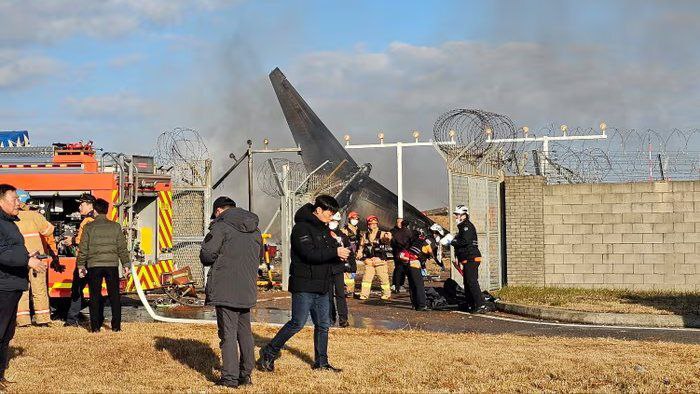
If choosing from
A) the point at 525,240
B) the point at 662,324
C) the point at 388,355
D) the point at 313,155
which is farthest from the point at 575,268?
the point at 313,155

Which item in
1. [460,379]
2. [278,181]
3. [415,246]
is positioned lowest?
[460,379]

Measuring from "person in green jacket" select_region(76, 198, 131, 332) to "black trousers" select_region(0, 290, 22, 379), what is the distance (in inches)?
152

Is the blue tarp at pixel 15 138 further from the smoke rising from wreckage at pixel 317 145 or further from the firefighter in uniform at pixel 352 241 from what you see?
the smoke rising from wreckage at pixel 317 145

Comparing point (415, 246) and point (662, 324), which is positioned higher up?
point (415, 246)

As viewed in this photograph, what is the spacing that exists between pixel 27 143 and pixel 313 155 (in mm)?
21927

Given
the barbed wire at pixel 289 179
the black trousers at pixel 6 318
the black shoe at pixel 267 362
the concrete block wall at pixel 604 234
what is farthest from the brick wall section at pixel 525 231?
the black trousers at pixel 6 318

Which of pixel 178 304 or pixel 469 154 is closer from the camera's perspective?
pixel 178 304

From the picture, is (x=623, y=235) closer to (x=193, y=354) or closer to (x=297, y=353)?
(x=297, y=353)

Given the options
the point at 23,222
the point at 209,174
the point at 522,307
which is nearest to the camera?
the point at 23,222

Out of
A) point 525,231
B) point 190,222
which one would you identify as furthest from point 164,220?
point 525,231

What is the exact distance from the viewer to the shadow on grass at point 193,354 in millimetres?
9548

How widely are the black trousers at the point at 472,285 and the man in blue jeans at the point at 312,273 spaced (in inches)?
267

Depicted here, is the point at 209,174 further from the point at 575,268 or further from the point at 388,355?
the point at 388,355

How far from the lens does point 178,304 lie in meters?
17.2
